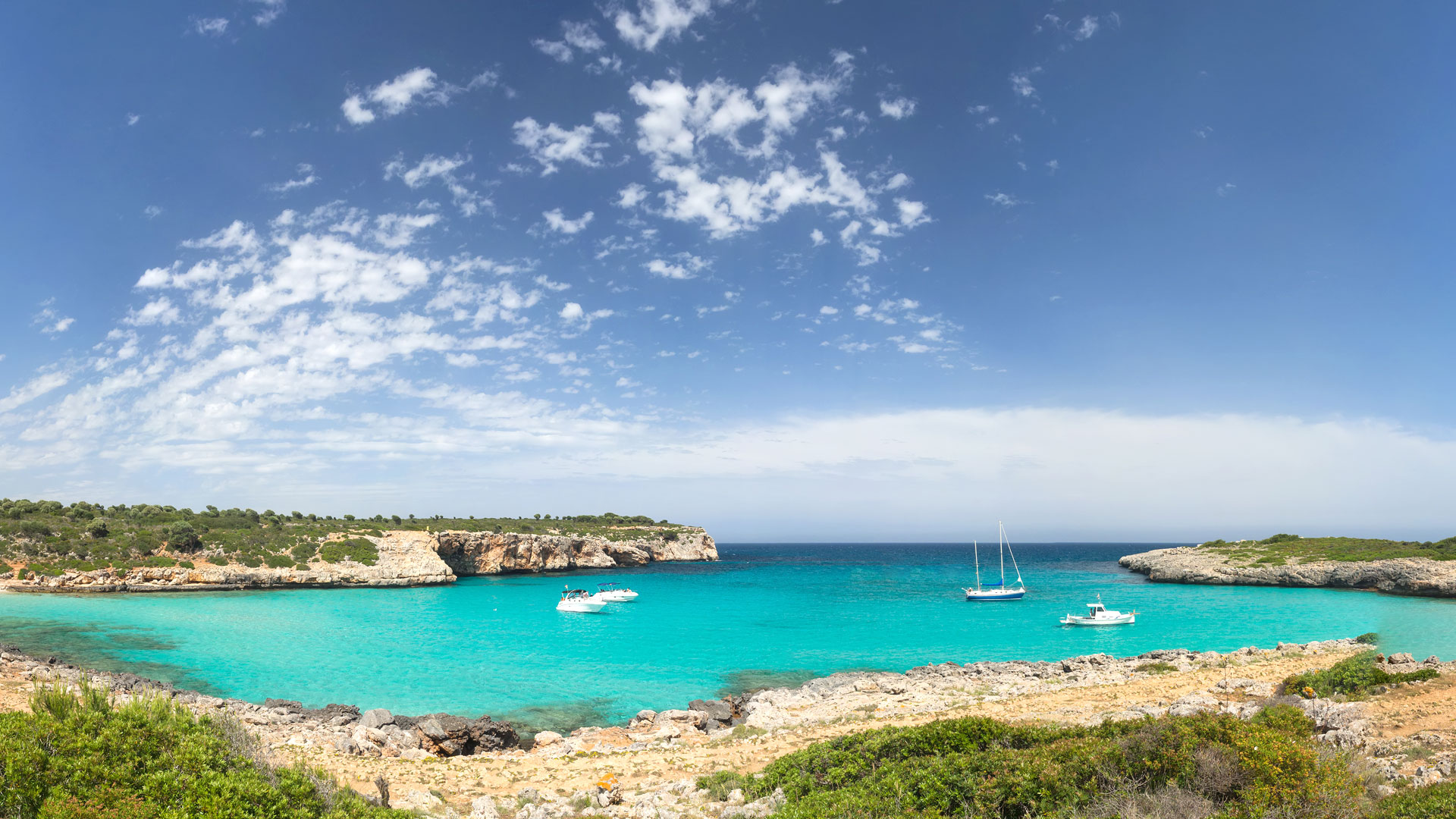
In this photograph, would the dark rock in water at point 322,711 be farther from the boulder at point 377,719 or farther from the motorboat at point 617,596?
the motorboat at point 617,596

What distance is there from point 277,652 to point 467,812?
89.9 ft

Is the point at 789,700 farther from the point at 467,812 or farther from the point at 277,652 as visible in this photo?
the point at 277,652

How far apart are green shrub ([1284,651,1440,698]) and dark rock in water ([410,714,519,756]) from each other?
825 inches

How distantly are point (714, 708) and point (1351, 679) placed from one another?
17.4 m

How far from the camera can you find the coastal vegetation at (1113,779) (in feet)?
22.7

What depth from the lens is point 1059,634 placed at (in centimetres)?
4003

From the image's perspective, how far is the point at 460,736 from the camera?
1784cm

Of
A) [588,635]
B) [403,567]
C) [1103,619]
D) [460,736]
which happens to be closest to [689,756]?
[460,736]

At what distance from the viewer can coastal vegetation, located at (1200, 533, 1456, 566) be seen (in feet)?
210

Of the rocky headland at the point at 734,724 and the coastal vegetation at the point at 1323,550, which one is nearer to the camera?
the rocky headland at the point at 734,724

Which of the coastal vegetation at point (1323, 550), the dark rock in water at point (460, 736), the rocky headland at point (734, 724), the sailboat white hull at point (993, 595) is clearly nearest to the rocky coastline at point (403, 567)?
the rocky headland at point (734, 724)

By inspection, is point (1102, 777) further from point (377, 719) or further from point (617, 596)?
point (617, 596)

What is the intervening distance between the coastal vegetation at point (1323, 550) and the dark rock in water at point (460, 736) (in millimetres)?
82384

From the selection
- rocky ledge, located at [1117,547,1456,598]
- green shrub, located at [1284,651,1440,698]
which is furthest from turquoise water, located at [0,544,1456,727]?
green shrub, located at [1284,651,1440,698]
